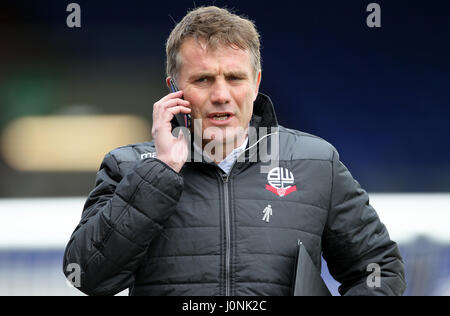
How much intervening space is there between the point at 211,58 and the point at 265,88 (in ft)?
6.88

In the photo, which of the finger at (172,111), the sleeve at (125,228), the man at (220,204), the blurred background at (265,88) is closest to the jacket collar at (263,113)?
the man at (220,204)

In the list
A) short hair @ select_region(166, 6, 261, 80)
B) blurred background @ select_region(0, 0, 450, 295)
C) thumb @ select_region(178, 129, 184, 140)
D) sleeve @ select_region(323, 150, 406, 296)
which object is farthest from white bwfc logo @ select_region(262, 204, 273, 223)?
blurred background @ select_region(0, 0, 450, 295)

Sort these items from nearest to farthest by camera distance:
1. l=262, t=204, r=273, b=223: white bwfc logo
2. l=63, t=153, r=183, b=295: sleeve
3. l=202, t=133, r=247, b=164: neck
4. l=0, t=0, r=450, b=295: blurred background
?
l=63, t=153, r=183, b=295: sleeve, l=262, t=204, r=273, b=223: white bwfc logo, l=202, t=133, r=247, b=164: neck, l=0, t=0, r=450, b=295: blurred background

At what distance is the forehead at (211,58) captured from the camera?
1640 millimetres

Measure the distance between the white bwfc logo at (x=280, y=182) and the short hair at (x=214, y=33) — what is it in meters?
0.31

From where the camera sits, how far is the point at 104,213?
1.51 m

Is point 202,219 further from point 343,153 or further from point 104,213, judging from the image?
point 343,153

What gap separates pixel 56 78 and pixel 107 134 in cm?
46

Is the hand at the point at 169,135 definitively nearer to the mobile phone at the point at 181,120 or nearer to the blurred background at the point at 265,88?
the mobile phone at the point at 181,120

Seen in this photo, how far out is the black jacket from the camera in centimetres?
150

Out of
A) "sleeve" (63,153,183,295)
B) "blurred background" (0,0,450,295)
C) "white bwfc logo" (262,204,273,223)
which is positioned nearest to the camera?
"sleeve" (63,153,183,295)

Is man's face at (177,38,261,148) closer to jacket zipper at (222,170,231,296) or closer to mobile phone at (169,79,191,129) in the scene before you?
mobile phone at (169,79,191,129)
